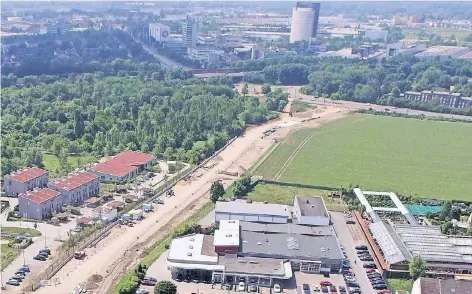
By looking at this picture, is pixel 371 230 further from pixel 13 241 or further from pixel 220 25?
pixel 220 25

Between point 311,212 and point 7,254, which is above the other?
point 311,212

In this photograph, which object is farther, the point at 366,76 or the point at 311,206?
the point at 366,76

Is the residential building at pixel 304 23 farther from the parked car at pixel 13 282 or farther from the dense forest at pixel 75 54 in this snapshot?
the parked car at pixel 13 282

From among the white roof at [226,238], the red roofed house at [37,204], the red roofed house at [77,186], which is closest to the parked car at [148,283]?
the white roof at [226,238]

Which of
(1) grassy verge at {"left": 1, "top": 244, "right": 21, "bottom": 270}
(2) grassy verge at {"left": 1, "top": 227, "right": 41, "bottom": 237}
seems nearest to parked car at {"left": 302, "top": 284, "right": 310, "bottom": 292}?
(1) grassy verge at {"left": 1, "top": 244, "right": 21, "bottom": 270}

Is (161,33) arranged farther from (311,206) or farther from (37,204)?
(311,206)

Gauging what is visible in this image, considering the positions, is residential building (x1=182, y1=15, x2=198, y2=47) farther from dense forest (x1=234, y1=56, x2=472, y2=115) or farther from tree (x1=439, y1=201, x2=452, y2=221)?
tree (x1=439, y1=201, x2=452, y2=221)

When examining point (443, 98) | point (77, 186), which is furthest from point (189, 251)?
point (443, 98)
